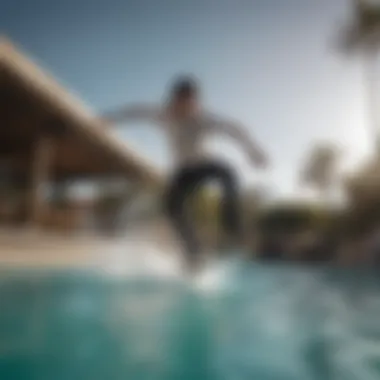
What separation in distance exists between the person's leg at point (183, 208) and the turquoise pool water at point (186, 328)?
0.82ft

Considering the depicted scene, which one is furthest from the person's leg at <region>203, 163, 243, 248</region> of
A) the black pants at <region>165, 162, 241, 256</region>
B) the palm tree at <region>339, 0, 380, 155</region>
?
the palm tree at <region>339, 0, 380, 155</region>

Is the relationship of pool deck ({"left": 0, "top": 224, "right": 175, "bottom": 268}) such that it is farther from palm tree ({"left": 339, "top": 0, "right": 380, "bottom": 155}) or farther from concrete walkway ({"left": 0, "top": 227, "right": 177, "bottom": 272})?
palm tree ({"left": 339, "top": 0, "right": 380, "bottom": 155})

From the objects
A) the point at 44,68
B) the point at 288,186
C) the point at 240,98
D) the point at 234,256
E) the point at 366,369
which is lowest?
the point at 366,369

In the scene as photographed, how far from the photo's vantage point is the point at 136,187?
2994mm

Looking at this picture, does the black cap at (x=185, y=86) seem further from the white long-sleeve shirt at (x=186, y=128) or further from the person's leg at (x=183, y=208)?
the person's leg at (x=183, y=208)

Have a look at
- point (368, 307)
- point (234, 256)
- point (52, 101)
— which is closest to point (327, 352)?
point (368, 307)

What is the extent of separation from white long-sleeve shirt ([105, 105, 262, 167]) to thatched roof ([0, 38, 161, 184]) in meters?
0.16

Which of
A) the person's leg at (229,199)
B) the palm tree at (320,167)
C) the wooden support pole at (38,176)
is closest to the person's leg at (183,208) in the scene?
the person's leg at (229,199)

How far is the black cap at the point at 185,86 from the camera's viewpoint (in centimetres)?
252

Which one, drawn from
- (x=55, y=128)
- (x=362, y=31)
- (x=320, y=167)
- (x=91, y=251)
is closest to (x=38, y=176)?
(x=55, y=128)

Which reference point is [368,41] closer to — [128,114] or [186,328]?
[128,114]

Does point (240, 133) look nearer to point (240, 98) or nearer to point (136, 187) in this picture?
point (240, 98)

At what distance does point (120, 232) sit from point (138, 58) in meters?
0.95

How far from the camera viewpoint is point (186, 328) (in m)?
2.00
